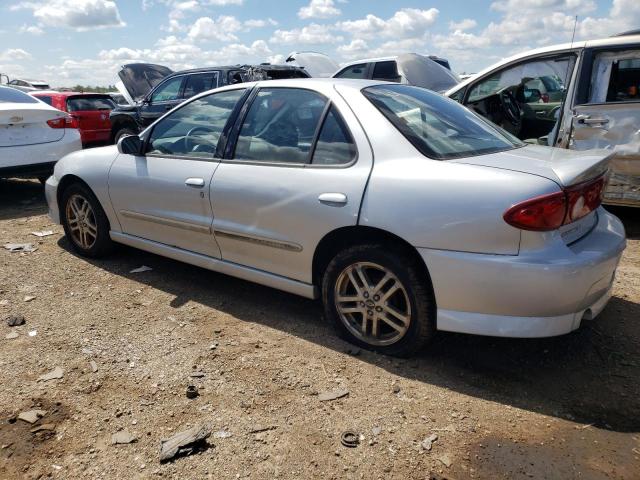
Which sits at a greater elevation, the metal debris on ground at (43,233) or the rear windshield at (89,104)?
the rear windshield at (89,104)

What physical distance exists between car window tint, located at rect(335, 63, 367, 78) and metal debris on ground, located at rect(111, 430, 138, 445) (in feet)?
31.0

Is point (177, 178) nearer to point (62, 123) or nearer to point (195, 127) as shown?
point (195, 127)

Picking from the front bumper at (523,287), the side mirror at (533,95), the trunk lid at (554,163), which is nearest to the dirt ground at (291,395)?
the front bumper at (523,287)

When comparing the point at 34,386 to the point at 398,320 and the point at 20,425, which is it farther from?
the point at 398,320

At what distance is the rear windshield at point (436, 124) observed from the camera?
2.90 meters

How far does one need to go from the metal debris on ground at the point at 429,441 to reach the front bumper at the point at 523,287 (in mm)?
566

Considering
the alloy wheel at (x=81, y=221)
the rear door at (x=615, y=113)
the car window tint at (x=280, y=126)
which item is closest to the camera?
the car window tint at (x=280, y=126)

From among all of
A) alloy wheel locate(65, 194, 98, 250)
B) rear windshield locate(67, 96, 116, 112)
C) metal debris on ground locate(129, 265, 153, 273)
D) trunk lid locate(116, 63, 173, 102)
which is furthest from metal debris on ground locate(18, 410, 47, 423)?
trunk lid locate(116, 63, 173, 102)

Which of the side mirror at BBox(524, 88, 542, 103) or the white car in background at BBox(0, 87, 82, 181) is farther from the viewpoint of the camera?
the side mirror at BBox(524, 88, 542, 103)

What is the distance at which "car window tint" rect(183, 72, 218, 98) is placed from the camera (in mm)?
9844

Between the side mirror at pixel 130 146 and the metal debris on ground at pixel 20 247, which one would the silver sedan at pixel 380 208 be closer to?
the side mirror at pixel 130 146

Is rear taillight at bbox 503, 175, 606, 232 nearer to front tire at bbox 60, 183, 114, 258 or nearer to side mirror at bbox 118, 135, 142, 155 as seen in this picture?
side mirror at bbox 118, 135, 142, 155

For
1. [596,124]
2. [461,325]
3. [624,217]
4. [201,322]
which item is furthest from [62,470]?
[624,217]

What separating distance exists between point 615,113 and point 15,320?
5391 mm
